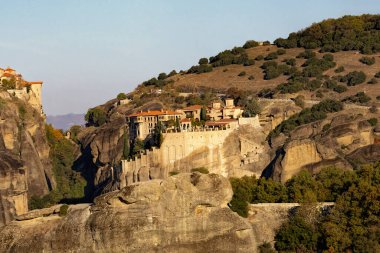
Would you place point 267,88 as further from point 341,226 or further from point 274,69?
point 341,226

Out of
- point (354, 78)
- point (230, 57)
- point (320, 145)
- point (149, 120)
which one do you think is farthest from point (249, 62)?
point (320, 145)

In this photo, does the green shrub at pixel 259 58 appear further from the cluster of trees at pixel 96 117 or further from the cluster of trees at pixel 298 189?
the cluster of trees at pixel 298 189

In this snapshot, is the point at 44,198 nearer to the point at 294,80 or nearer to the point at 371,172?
the point at 294,80

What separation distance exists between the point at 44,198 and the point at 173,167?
1841 centimetres

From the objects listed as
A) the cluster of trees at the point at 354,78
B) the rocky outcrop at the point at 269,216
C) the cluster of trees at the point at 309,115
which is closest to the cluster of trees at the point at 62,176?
the cluster of trees at the point at 309,115

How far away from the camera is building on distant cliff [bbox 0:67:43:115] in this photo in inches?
4483

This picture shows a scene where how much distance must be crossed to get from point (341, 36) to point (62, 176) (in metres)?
35.2

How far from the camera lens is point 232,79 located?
4535 inches

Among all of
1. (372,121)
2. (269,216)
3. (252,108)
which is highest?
(252,108)

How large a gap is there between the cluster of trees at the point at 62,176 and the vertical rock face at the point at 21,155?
35.4 inches

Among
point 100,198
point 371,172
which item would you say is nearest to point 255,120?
point 371,172

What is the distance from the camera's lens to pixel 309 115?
3656 inches

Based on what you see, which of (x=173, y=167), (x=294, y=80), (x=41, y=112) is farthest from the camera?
(x=41, y=112)

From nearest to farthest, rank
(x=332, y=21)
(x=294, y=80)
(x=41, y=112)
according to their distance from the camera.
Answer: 1. (x=294, y=80)
2. (x=41, y=112)
3. (x=332, y=21)
